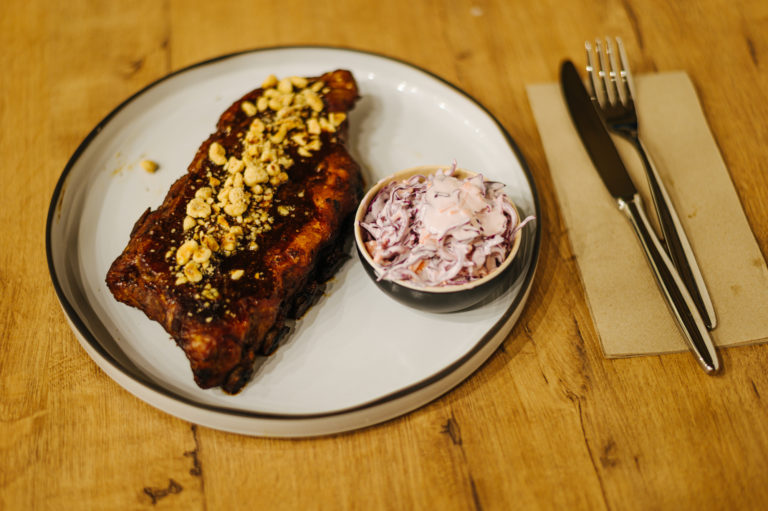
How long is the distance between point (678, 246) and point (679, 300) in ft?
0.89

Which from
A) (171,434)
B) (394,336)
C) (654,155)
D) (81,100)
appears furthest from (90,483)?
(654,155)

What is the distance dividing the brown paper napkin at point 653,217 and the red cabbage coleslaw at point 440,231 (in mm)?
477

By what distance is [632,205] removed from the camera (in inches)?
92.4

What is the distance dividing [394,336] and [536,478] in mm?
623

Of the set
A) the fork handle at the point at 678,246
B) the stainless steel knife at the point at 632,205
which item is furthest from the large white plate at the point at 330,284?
the fork handle at the point at 678,246

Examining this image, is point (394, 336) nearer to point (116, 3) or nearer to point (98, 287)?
point (98, 287)

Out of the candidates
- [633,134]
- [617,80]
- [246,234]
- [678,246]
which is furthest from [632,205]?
[246,234]

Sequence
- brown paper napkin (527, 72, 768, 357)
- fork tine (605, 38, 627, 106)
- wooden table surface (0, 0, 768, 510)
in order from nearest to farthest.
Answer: wooden table surface (0, 0, 768, 510) < brown paper napkin (527, 72, 768, 357) < fork tine (605, 38, 627, 106)

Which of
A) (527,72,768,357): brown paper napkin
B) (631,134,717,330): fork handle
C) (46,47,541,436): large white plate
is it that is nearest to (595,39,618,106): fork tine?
(527,72,768,357): brown paper napkin

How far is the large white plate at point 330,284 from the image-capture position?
188 centimetres

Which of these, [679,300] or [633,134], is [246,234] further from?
[633,134]

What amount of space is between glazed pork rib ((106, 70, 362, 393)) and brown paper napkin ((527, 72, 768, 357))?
0.92 metres

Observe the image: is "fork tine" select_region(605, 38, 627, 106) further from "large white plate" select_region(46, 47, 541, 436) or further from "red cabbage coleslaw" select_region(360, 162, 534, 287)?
"red cabbage coleslaw" select_region(360, 162, 534, 287)

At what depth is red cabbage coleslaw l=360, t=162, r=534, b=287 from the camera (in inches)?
74.5
